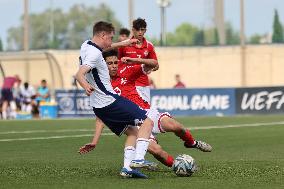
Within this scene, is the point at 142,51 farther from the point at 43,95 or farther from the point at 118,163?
the point at 43,95

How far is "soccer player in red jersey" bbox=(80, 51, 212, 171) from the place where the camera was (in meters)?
12.0

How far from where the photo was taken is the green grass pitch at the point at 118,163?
1056 centimetres

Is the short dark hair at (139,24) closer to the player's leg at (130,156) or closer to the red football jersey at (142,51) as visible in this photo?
the red football jersey at (142,51)

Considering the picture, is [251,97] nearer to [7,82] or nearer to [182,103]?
[182,103]

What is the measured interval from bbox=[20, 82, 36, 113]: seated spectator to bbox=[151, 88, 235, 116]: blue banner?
603 cm

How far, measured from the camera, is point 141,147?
1117 centimetres

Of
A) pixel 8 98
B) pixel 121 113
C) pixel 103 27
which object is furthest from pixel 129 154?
pixel 8 98

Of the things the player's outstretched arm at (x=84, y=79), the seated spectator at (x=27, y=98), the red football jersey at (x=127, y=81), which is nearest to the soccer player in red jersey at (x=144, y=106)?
A: the red football jersey at (x=127, y=81)

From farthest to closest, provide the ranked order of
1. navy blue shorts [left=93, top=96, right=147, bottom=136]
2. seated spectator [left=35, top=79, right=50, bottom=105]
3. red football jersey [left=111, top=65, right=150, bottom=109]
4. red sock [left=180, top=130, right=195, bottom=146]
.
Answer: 1. seated spectator [left=35, top=79, right=50, bottom=105]
2. red football jersey [left=111, top=65, right=150, bottom=109]
3. red sock [left=180, top=130, right=195, bottom=146]
4. navy blue shorts [left=93, top=96, right=147, bottom=136]

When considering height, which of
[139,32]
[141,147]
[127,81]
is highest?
[139,32]

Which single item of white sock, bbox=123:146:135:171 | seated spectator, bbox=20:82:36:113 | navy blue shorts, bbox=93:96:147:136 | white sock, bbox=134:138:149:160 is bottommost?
seated spectator, bbox=20:82:36:113

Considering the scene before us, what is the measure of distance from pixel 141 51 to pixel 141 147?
3.68 metres

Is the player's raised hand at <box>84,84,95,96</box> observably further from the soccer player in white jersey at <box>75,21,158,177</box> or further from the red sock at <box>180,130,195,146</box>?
the red sock at <box>180,130,195,146</box>

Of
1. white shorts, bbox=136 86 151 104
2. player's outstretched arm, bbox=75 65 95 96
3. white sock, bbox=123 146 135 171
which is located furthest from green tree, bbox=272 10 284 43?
player's outstretched arm, bbox=75 65 95 96
